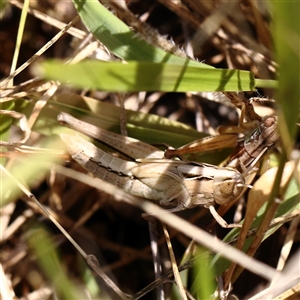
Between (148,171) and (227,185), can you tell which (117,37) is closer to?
(148,171)

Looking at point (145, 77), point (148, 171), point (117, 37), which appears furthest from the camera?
point (148, 171)

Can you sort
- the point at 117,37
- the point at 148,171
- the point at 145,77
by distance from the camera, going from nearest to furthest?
1. the point at 145,77
2. the point at 117,37
3. the point at 148,171

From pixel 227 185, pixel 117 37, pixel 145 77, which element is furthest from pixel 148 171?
pixel 145 77

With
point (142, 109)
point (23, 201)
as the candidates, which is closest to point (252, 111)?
Result: point (142, 109)

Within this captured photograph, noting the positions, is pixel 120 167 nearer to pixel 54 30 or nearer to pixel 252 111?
pixel 252 111

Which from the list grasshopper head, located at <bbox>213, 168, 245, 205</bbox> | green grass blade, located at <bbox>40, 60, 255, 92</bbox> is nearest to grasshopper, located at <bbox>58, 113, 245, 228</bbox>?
grasshopper head, located at <bbox>213, 168, 245, 205</bbox>

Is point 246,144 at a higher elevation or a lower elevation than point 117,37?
lower

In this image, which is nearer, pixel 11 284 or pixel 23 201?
pixel 11 284

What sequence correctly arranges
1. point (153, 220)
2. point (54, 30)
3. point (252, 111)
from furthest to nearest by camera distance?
1. point (54, 30)
2. point (153, 220)
3. point (252, 111)
